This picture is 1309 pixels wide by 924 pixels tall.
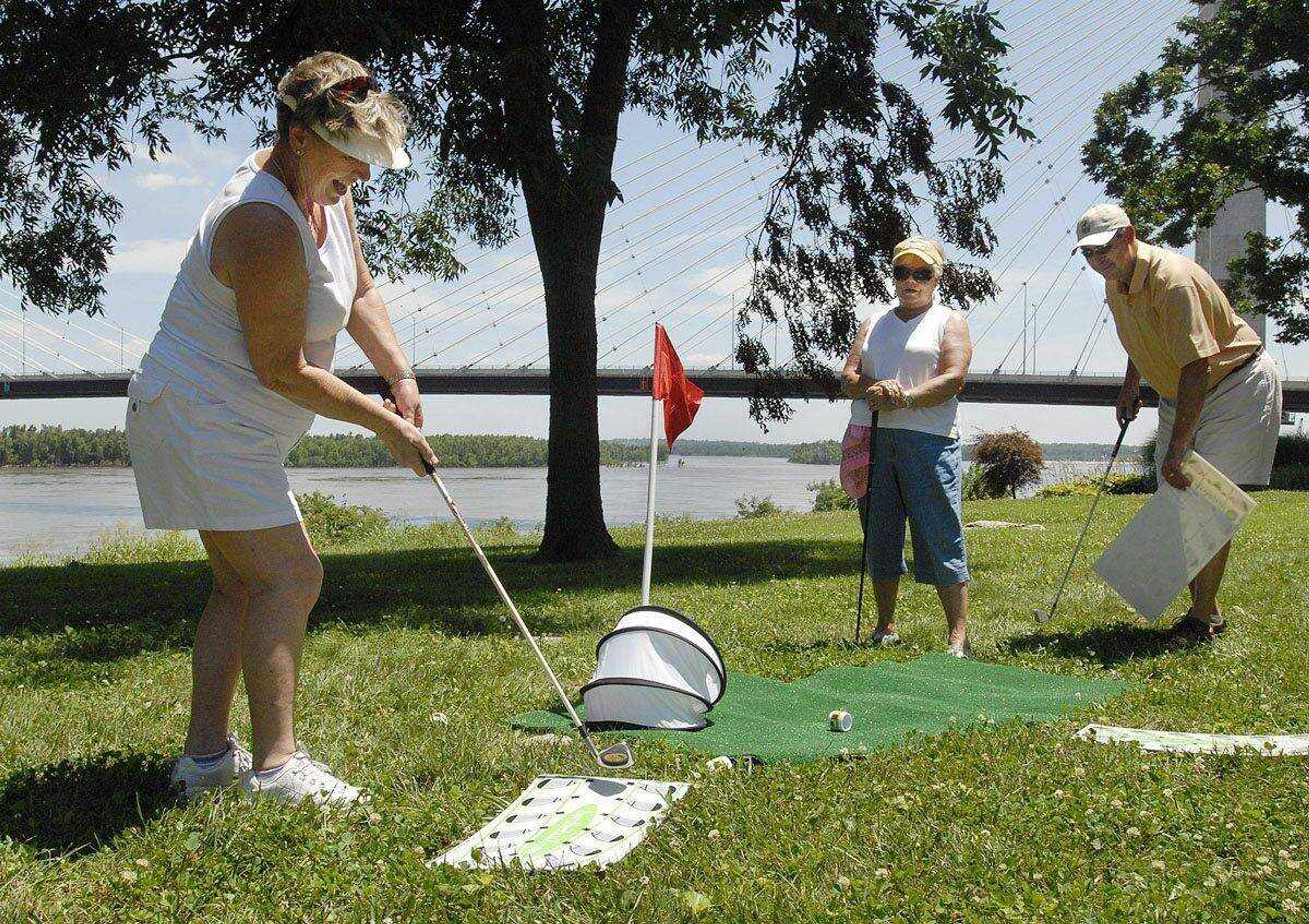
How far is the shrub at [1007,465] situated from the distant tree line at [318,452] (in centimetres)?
807

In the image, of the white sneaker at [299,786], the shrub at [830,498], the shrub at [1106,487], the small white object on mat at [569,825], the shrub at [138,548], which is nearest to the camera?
the small white object on mat at [569,825]

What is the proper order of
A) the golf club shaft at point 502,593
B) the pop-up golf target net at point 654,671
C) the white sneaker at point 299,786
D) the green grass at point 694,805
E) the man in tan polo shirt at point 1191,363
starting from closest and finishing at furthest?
1. the green grass at point 694,805
2. the white sneaker at point 299,786
3. the golf club shaft at point 502,593
4. the pop-up golf target net at point 654,671
5. the man in tan polo shirt at point 1191,363

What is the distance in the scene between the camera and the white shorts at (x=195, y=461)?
2.57m

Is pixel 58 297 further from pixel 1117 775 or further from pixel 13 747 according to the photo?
pixel 1117 775

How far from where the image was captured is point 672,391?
448 centimetres

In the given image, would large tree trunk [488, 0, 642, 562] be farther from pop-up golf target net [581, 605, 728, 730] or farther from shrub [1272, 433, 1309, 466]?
shrub [1272, 433, 1309, 466]

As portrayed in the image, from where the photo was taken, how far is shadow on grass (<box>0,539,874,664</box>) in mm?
5984

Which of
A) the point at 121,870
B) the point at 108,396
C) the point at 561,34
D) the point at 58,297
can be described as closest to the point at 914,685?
the point at 121,870

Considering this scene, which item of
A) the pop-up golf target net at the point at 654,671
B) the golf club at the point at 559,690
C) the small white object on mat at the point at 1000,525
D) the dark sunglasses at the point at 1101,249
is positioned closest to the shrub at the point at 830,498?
the small white object on mat at the point at 1000,525

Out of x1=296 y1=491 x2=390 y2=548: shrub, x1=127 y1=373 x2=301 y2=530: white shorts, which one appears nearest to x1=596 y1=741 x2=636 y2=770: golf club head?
x1=127 y1=373 x2=301 y2=530: white shorts

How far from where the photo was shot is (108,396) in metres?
28.3

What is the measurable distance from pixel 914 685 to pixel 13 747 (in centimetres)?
296

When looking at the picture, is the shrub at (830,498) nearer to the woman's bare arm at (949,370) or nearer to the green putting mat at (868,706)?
the woman's bare arm at (949,370)

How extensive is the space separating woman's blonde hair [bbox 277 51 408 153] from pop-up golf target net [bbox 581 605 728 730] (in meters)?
1.66
